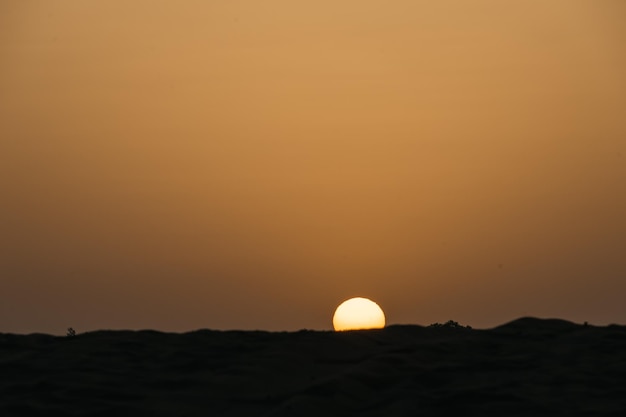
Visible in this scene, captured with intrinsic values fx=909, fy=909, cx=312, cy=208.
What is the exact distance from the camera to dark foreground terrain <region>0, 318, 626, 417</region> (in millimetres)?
6734

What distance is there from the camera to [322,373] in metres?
7.58

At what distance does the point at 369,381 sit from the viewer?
724 cm

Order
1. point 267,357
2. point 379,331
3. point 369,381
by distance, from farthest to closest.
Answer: point 379,331, point 267,357, point 369,381

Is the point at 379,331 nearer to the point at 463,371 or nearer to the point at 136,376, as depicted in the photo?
the point at 463,371

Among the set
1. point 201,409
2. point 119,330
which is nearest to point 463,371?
point 201,409

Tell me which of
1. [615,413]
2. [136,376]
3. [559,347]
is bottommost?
[615,413]

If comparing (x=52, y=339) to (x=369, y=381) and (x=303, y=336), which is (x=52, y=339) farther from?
(x=369, y=381)

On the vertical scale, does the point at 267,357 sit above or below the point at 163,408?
above

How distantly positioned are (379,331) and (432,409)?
275 centimetres

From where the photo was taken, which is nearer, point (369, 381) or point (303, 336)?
point (369, 381)

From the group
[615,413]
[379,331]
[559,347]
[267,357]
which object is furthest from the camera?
[379,331]

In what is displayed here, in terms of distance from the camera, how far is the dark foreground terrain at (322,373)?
6.73 m

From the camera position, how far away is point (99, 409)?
6.80 metres

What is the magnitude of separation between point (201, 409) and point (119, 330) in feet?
9.73
